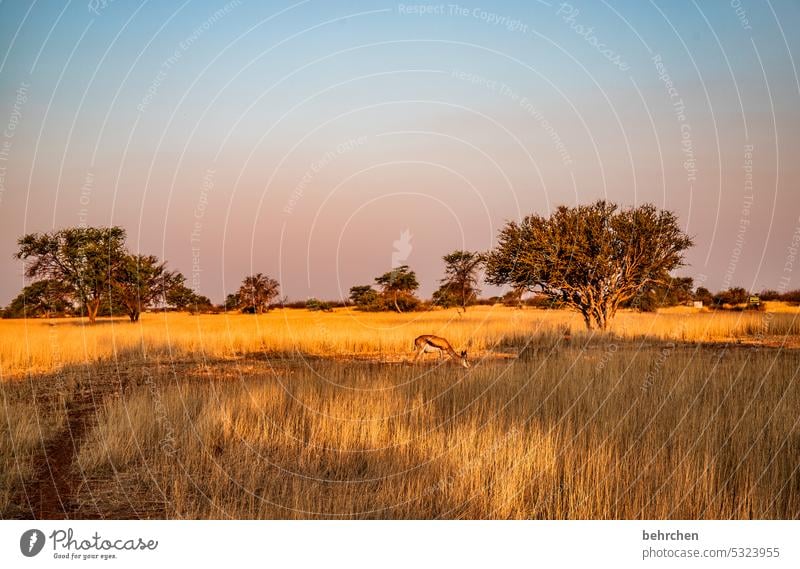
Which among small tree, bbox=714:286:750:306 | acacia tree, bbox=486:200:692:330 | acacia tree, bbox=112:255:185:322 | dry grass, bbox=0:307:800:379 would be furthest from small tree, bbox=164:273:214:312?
small tree, bbox=714:286:750:306

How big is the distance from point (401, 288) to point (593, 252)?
24.4 m

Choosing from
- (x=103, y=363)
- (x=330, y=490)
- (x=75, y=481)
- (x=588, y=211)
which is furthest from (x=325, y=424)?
(x=588, y=211)

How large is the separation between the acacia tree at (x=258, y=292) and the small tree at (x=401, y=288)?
24.5ft

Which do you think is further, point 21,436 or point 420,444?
point 21,436

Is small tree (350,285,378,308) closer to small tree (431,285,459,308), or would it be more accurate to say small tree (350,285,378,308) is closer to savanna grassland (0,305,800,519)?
small tree (431,285,459,308)

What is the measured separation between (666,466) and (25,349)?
16529 millimetres

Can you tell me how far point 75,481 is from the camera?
758 centimetres

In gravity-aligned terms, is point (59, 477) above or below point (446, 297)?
below

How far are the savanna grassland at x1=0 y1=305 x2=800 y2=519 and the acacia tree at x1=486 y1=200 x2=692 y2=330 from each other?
7749 mm

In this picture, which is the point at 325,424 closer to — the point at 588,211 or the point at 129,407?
the point at 129,407

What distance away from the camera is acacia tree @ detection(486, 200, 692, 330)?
2284 cm

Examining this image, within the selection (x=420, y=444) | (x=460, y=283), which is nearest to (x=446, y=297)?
(x=460, y=283)

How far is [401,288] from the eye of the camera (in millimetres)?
46625

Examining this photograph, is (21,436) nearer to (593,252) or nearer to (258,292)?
(593,252)
